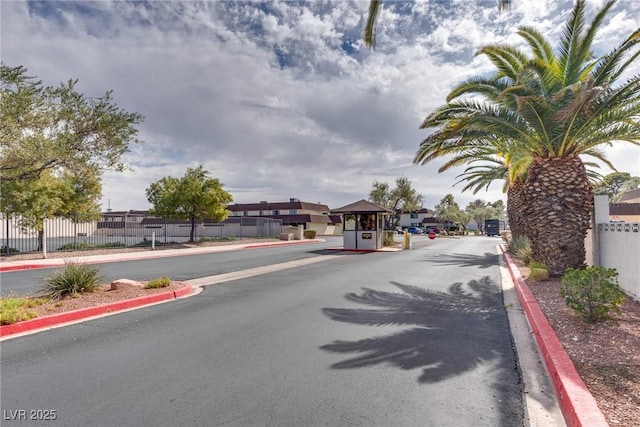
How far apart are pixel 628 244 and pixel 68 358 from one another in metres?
10.7

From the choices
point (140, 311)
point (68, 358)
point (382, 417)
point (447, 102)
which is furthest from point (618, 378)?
point (447, 102)

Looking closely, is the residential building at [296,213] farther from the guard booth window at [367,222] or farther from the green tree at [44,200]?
the green tree at [44,200]

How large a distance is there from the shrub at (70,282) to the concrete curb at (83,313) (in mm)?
1370

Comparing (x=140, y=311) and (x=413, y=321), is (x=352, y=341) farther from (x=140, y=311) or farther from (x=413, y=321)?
(x=140, y=311)

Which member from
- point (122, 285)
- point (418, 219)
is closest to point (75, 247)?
point (122, 285)

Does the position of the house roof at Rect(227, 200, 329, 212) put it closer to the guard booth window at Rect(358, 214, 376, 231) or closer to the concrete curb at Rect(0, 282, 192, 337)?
the guard booth window at Rect(358, 214, 376, 231)

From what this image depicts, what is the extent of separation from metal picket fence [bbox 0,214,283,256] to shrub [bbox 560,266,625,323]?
22225mm

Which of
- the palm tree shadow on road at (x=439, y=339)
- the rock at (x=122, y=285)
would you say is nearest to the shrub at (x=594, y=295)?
the palm tree shadow on road at (x=439, y=339)

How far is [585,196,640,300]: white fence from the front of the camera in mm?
7672

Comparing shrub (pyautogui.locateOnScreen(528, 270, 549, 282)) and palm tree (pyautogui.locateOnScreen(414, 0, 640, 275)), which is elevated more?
palm tree (pyautogui.locateOnScreen(414, 0, 640, 275))

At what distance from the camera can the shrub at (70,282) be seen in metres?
8.37

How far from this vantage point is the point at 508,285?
1089 centimetres

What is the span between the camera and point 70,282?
849 cm

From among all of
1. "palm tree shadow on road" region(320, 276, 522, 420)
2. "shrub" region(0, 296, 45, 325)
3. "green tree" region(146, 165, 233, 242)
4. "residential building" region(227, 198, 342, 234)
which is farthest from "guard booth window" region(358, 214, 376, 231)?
"residential building" region(227, 198, 342, 234)
